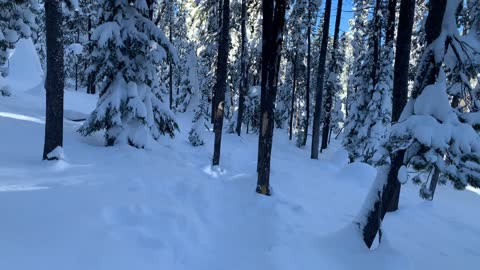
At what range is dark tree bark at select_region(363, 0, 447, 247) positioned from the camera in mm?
5941

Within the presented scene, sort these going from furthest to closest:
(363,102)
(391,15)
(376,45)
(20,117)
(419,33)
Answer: (363,102)
(376,45)
(391,15)
(20,117)
(419,33)

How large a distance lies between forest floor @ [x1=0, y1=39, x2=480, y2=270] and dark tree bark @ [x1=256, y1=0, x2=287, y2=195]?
84 cm

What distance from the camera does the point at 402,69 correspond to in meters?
7.64

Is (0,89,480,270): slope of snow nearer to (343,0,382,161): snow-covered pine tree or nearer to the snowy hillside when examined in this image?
the snowy hillside

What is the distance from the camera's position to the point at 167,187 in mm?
8875

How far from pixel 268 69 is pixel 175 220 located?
13.1ft

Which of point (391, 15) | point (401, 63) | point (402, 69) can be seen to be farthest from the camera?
point (391, 15)

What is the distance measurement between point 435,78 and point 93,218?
221 inches

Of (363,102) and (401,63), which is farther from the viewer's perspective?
(363,102)

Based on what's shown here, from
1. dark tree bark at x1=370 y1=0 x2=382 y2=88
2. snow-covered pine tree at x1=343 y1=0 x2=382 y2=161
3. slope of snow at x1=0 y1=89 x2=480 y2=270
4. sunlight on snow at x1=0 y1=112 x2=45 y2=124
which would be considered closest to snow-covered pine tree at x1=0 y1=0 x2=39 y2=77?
sunlight on snow at x1=0 y1=112 x2=45 y2=124

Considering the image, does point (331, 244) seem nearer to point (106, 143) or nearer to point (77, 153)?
point (77, 153)

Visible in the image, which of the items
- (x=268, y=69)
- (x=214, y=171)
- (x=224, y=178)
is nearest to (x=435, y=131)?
(x=268, y=69)

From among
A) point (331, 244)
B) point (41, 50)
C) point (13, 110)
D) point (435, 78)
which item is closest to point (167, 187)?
point (331, 244)

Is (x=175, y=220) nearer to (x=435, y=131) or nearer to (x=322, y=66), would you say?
(x=435, y=131)
